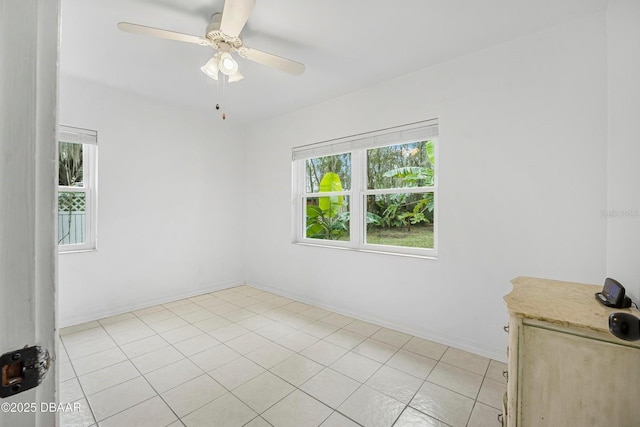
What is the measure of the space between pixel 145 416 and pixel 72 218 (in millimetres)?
2474

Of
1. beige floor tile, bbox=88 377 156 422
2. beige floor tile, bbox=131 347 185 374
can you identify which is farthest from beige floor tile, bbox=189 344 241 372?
beige floor tile, bbox=88 377 156 422

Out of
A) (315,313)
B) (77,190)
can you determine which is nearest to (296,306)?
(315,313)

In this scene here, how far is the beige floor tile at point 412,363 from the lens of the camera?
211cm

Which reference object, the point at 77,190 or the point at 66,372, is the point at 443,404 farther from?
the point at 77,190

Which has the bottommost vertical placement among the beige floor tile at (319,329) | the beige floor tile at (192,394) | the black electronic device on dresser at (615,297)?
the beige floor tile at (192,394)

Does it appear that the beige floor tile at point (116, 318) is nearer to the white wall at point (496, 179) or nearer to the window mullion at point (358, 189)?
the white wall at point (496, 179)

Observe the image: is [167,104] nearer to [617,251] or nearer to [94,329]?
[94,329]

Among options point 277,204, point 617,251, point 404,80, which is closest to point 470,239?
point 617,251

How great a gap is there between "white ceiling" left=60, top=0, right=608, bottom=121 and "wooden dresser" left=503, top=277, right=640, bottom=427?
6.27ft

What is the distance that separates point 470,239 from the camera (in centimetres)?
240

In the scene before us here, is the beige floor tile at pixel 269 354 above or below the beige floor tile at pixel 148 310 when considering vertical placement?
below

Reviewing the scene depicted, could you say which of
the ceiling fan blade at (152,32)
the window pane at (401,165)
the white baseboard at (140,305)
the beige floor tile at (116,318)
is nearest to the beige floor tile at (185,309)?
the white baseboard at (140,305)

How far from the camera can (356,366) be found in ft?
7.18

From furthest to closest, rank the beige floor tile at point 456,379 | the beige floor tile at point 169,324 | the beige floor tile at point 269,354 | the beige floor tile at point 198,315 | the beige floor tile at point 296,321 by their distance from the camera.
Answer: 1. the beige floor tile at point 198,315
2. the beige floor tile at point 296,321
3. the beige floor tile at point 169,324
4. the beige floor tile at point 269,354
5. the beige floor tile at point 456,379
